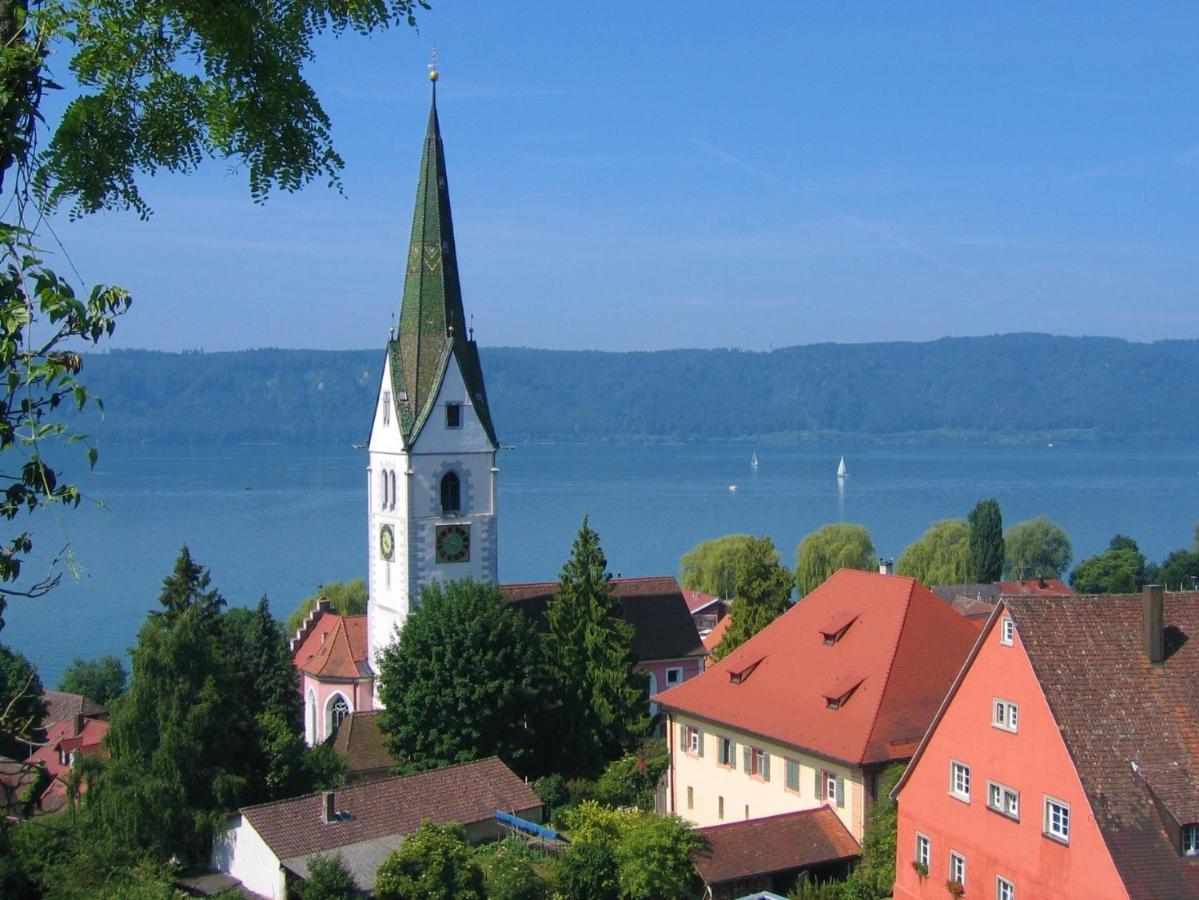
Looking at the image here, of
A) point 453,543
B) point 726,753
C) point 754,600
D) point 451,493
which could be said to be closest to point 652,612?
point 453,543

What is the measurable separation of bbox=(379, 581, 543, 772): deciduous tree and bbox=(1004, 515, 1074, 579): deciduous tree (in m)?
75.7

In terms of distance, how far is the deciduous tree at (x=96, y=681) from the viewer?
61.6 meters

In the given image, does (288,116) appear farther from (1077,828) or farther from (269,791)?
(269,791)

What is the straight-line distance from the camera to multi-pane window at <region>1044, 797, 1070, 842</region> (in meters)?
22.3

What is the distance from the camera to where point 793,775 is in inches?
1190

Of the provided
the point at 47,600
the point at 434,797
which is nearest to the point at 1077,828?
the point at 434,797

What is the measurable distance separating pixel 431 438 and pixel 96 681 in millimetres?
26703

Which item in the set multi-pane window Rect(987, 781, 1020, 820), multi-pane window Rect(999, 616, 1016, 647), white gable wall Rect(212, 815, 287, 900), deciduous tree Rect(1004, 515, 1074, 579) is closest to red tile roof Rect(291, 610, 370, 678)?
white gable wall Rect(212, 815, 287, 900)

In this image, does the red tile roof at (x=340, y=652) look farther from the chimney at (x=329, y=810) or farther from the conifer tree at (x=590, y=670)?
the chimney at (x=329, y=810)

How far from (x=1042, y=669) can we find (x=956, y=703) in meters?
2.62

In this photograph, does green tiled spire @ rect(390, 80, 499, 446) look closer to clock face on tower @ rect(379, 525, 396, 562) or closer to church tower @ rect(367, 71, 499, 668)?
church tower @ rect(367, 71, 499, 668)

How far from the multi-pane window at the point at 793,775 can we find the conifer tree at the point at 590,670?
359 inches

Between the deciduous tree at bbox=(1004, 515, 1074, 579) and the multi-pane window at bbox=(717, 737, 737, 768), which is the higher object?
the multi-pane window at bbox=(717, 737, 737, 768)

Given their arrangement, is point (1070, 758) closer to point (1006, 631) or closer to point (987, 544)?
point (1006, 631)
